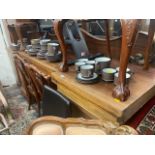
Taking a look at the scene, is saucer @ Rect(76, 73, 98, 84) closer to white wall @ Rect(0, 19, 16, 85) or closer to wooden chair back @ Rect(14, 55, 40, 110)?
wooden chair back @ Rect(14, 55, 40, 110)

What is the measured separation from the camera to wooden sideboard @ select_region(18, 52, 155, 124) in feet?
1.99

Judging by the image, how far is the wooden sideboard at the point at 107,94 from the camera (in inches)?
23.9

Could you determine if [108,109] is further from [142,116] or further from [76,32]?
[76,32]

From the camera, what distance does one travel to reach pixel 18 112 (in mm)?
1693

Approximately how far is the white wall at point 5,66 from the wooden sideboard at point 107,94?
4.15 ft

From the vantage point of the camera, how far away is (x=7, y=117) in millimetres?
1526

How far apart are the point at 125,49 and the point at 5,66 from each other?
6.08ft

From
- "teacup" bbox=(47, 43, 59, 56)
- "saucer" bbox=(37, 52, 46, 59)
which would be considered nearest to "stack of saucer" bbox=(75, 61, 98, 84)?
"teacup" bbox=(47, 43, 59, 56)

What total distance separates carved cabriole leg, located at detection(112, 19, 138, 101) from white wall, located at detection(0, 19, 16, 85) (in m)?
1.69

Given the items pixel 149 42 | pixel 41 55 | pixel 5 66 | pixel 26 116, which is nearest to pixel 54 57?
pixel 41 55

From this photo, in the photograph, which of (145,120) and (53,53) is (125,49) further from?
(53,53)

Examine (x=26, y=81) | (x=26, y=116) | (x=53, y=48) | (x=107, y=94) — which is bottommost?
(x=26, y=116)

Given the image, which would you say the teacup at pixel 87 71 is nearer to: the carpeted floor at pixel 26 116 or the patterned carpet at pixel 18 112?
the carpeted floor at pixel 26 116
